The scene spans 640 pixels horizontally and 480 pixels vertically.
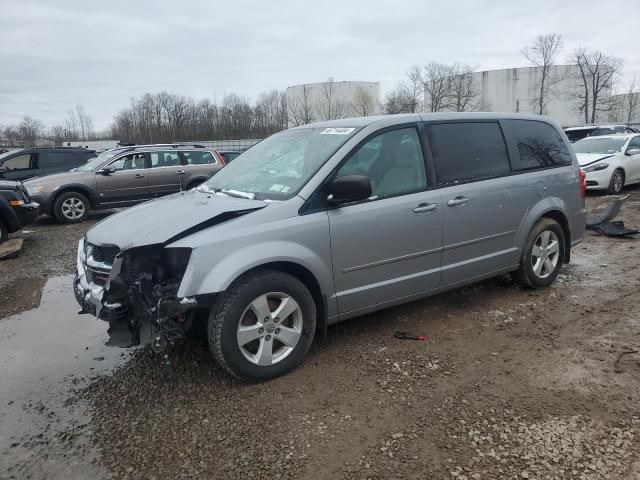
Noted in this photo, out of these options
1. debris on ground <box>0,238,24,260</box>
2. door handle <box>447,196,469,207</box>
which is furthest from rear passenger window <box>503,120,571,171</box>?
debris on ground <box>0,238,24,260</box>

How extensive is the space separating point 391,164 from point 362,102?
5384 cm

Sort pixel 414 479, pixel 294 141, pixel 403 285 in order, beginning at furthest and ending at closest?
pixel 294 141
pixel 403 285
pixel 414 479

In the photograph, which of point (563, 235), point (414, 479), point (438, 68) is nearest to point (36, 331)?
point (414, 479)

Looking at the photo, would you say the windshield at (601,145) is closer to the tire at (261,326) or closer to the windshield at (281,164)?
the windshield at (281,164)

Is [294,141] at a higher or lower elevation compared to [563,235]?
higher

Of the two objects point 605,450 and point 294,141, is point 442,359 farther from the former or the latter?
point 294,141

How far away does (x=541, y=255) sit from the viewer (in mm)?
5078

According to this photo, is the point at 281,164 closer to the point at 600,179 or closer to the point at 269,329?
the point at 269,329

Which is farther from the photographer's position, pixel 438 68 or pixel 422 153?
pixel 438 68

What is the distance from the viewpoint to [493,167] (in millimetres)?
4578

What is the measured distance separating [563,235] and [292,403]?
3703 mm

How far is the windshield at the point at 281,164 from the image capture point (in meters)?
3.71

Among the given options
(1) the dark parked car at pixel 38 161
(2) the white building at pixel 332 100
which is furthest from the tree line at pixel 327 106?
(1) the dark parked car at pixel 38 161

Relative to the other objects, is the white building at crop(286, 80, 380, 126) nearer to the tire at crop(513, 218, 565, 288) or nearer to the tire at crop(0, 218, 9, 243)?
the tire at crop(0, 218, 9, 243)
